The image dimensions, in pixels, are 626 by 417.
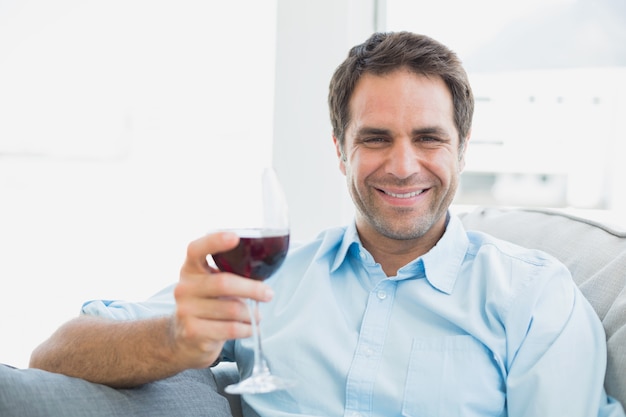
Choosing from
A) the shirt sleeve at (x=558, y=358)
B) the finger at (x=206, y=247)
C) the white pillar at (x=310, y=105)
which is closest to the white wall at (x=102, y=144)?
the white pillar at (x=310, y=105)

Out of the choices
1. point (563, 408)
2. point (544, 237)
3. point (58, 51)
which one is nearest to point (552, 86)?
point (544, 237)

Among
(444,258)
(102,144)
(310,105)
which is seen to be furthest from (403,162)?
(102,144)

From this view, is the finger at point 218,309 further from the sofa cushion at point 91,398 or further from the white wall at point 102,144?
the white wall at point 102,144

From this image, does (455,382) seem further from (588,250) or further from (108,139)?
(108,139)

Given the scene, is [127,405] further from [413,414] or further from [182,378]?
[413,414]

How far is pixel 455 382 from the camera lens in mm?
1409

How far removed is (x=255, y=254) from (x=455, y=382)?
0.62m

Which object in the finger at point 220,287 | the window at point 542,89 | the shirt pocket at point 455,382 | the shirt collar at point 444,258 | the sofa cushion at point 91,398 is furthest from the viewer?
the window at point 542,89

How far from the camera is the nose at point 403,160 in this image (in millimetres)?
1587

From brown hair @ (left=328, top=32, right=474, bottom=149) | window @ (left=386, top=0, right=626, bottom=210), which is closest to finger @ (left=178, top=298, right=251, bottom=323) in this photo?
brown hair @ (left=328, top=32, right=474, bottom=149)

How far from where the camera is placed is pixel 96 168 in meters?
4.89

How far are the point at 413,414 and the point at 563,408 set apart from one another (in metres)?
0.30

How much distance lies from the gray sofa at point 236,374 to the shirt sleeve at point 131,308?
179mm

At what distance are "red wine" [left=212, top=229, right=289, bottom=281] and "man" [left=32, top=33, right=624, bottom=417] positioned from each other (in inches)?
5.7
